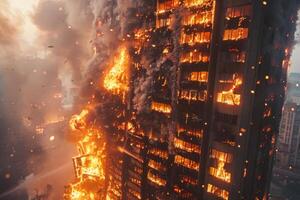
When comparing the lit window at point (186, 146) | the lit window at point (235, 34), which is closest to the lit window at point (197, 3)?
the lit window at point (235, 34)

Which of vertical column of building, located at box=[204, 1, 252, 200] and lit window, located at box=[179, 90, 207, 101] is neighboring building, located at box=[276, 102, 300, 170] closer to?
vertical column of building, located at box=[204, 1, 252, 200]

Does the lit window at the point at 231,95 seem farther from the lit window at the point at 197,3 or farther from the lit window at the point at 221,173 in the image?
the lit window at the point at 197,3

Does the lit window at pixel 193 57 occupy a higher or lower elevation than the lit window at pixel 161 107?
higher

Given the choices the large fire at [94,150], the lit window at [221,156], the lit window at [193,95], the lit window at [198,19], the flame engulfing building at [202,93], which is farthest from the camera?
the large fire at [94,150]

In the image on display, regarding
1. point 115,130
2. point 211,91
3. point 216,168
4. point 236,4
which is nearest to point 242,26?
point 236,4

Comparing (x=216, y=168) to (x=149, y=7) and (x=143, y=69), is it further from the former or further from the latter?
(x=149, y=7)

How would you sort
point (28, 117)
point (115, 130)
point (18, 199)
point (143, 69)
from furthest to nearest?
point (28, 117) < point (18, 199) < point (115, 130) < point (143, 69)
